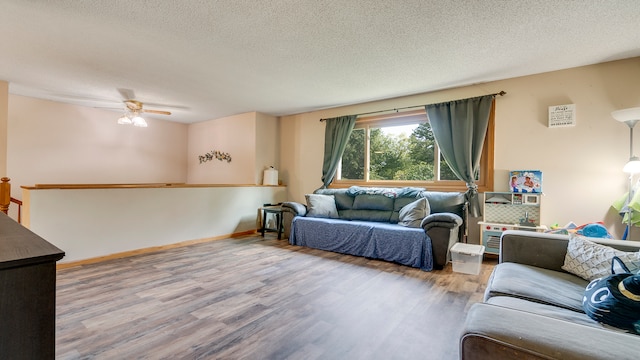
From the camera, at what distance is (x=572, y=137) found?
130 inches

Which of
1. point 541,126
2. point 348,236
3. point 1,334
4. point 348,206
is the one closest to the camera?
point 1,334

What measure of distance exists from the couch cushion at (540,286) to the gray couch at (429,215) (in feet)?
4.34

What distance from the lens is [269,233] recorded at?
5.43 metres

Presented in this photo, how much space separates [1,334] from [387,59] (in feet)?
10.9

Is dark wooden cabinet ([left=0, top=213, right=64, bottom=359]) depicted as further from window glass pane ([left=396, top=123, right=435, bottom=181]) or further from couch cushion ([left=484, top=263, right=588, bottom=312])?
window glass pane ([left=396, top=123, right=435, bottom=181])

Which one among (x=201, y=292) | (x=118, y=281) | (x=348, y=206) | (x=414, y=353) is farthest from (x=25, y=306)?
(x=348, y=206)

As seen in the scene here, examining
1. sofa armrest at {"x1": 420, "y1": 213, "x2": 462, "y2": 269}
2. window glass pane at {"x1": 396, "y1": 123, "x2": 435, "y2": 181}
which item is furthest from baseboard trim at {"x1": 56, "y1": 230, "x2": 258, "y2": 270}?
sofa armrest at {"x1": 420, "y1": 213, "x2": 462, "y2": 269}

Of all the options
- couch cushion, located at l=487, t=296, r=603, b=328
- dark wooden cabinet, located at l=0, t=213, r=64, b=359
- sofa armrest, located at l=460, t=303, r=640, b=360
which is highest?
dark wooden cabinet, located at l=0, t=213, r=64, b=359

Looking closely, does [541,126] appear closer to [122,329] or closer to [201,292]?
[201,292]

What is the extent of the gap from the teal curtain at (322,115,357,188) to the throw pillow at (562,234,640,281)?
3530mm

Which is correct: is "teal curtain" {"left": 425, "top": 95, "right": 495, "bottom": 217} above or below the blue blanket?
above

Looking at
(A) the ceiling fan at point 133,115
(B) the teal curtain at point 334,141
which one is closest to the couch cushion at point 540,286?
(B) the teal curtain at point 334,141

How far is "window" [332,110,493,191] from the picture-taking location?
418 cm

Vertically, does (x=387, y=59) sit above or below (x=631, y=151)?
above
